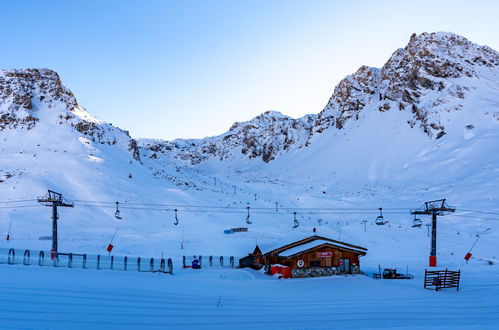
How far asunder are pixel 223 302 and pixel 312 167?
8531 centimetres

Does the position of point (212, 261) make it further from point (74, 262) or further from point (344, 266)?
point (74, 262)

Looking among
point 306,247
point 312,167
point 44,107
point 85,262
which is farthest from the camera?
point 312,167

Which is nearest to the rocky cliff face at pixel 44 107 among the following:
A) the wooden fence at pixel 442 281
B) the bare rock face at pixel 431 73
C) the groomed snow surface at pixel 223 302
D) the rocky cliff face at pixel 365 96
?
the rocky cliff face at pixel 365 96

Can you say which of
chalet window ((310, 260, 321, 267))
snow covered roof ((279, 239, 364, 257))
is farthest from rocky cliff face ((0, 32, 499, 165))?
chalet window ((310, 260, 321, 267))

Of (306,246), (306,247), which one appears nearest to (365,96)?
(306,246)

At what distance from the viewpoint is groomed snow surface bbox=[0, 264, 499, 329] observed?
1448 cm

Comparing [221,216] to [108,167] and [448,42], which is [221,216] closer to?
[108,167]

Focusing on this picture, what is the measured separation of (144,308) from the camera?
1644cm

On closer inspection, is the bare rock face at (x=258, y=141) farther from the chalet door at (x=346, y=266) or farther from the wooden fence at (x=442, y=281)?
the wooden fence at (x=442, y=281)

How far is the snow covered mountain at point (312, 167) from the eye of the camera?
47.5 meters

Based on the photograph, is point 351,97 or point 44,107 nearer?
point 44,107

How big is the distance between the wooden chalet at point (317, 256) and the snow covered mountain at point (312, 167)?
3.62 m

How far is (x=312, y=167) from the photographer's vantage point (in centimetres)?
10181

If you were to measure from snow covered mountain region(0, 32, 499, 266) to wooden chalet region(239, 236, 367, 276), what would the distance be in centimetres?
362
